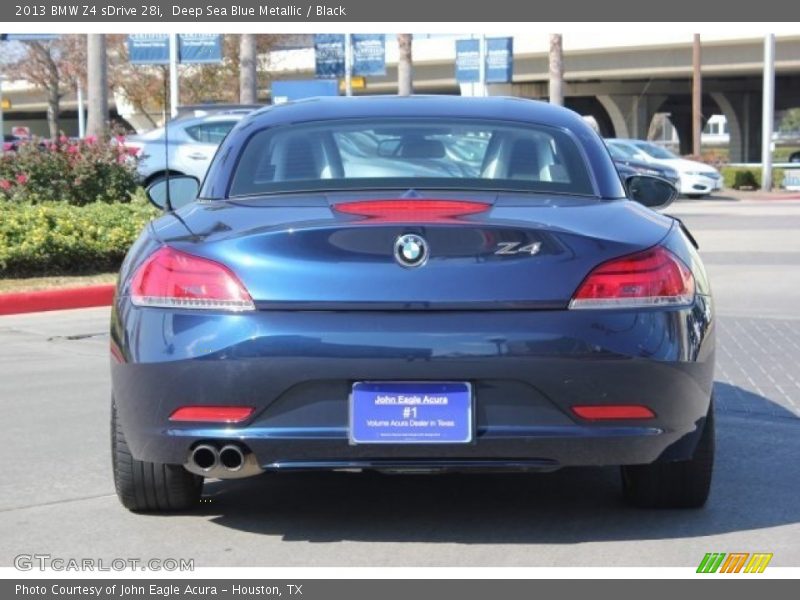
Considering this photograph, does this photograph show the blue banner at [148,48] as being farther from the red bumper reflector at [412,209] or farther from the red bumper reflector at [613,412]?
the red bumper reflector at [613,412]

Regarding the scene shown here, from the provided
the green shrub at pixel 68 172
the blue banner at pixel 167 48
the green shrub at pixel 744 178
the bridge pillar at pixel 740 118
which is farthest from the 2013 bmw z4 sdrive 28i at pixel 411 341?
the bridge pillar at pixel 740 118

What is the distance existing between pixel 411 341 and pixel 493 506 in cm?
121

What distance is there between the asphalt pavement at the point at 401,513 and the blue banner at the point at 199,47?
Result: 24634 mm

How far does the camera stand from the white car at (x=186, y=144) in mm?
20141

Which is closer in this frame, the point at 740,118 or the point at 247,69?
the point at 247,69

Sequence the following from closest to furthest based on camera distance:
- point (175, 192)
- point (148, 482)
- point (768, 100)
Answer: point (148, 482)
point (175, 192)
point (768, 100)

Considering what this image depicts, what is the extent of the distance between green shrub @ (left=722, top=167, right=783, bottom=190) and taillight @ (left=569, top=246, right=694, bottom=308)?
125ft

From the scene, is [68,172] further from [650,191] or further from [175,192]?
[650,191]

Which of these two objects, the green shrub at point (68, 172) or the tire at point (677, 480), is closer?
the tire at point (677, 480)

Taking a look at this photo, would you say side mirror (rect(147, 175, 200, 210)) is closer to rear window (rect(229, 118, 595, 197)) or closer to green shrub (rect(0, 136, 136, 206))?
rear window (rect(229, 118, 595, 197))

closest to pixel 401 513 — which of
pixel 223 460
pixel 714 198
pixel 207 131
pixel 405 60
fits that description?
pixel 223 460

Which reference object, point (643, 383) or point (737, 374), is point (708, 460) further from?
point (737, 374)

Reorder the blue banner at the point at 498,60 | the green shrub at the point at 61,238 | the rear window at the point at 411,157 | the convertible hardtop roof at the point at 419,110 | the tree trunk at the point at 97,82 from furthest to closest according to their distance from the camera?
the blue banner at the point at 498,60 → the tree trunk at the point at 97,82 → the green shrub at the point at 61,238 → the convertible hardtop roof at the point at 419,110 → the rear window at the point at 411,157

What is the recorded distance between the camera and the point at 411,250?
4.60 metres
